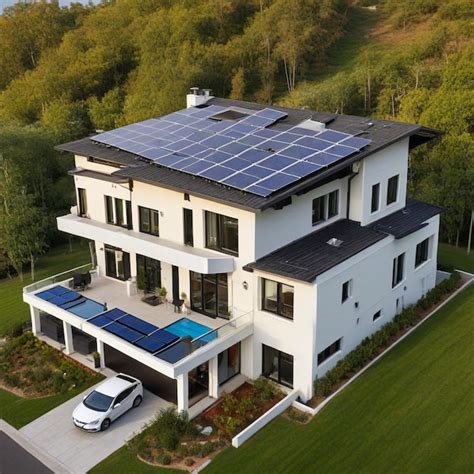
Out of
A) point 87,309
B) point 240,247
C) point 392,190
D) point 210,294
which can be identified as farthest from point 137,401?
point 392,190

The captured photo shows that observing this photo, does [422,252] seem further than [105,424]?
Yes

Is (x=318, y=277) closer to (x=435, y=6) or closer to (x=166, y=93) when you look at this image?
(x=166, y=93)

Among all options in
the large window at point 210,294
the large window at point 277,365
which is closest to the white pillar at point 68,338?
the large window at point 210,294

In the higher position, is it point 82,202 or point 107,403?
point 82,202

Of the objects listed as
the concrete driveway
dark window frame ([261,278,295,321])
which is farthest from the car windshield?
dark window frame ([261,278,295,321])

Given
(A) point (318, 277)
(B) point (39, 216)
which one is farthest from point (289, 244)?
(B) point (39, 216)

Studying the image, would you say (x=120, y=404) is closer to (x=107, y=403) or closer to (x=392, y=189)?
(x=107, y=403)

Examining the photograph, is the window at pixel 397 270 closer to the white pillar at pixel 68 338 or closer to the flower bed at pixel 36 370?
the flower bed at pixel 36 370
